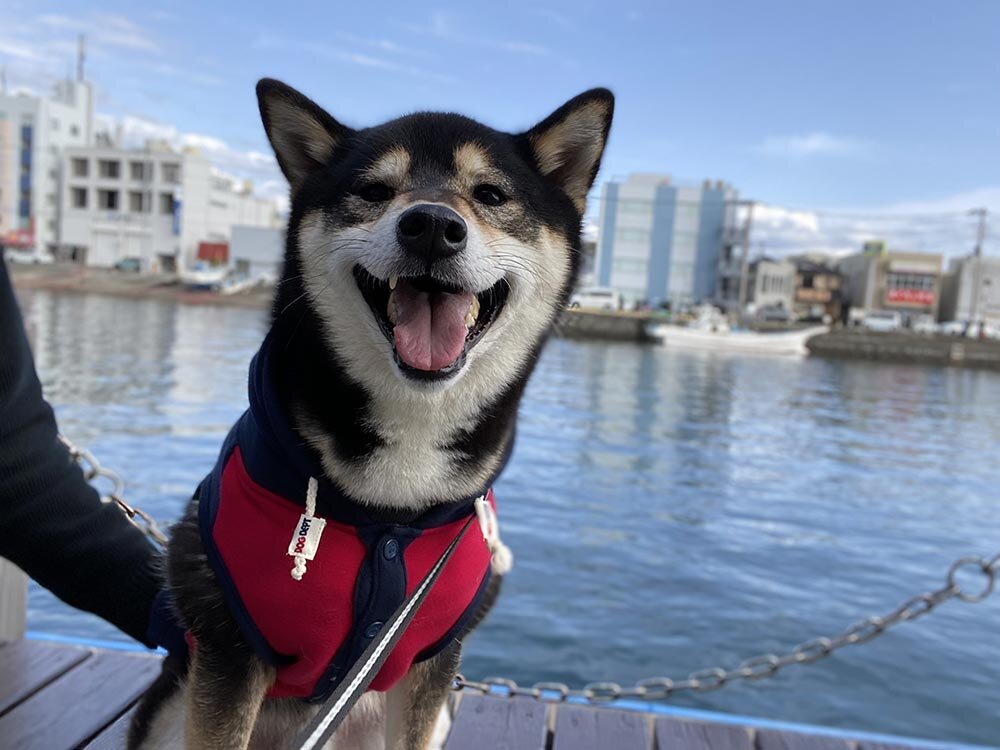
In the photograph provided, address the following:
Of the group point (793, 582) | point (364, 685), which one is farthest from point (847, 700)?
point (364, 685)

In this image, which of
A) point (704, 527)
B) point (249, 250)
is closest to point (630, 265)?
point (249, 250)

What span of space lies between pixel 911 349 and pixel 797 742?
5048 cm

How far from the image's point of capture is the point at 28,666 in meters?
2.67

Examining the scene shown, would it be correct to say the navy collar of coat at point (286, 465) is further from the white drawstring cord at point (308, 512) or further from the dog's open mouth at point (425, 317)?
the dog's open mouth at point (425, 317)

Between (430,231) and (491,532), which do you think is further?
(491,532)

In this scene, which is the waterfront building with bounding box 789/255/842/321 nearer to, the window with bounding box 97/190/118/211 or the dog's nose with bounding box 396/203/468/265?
the window with bounding box 97/190/118/211

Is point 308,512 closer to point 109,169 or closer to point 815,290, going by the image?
point 815,290

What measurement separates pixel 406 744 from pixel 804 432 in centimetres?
1684

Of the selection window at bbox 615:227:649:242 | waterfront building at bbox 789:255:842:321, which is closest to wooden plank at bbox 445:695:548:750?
window at bbox 615:227:649:242

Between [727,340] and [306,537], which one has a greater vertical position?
[306,537]

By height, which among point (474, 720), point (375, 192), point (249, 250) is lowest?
point (474, 720)

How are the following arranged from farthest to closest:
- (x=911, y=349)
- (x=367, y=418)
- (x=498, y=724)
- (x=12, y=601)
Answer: (x=911, y=349)
(x=12, y=601)
(x=498, y=724)
(x=367, y=418)

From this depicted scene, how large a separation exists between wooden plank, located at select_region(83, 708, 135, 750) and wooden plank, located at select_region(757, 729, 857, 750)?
75.5 inches

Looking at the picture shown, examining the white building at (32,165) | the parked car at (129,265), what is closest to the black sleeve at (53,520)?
the parked car at (129,265)
